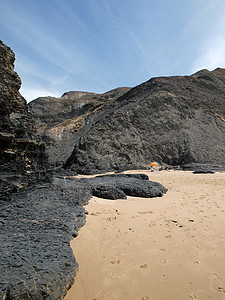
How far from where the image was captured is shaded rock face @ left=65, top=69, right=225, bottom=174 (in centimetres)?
2089

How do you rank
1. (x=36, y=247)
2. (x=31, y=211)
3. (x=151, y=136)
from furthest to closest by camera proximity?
1. (x=151, y=136)
2. (x=31, y=211)
3. (x=36, y=247)

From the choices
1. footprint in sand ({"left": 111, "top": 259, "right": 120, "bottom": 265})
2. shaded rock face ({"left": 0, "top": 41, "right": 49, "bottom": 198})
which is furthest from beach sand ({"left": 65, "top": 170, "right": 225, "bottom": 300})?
shaded rock face ({"left": 0, "top": 41, "right": 49, "bottom": 198})

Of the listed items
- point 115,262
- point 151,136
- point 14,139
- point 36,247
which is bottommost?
point 115,262

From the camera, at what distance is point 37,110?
5581 centimetres

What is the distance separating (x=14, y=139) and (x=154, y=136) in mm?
20412

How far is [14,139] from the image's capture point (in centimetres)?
513

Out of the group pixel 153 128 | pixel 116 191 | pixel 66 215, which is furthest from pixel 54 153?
pixel 66 215

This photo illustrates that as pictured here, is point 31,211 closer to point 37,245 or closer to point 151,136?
point 37,245

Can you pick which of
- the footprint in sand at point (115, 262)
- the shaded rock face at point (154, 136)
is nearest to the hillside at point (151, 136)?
the shaded rock face at point (154, 136)

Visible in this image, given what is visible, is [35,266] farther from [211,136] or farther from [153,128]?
[211,136]

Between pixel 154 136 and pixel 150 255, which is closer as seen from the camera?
pixel 150 255

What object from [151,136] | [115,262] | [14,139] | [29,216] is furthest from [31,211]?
[151,136]

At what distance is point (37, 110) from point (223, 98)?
168 ft

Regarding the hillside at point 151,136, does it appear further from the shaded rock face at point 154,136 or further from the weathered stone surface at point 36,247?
the weathered stone surface at point 36,247
